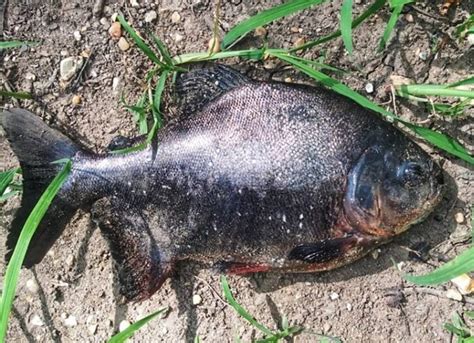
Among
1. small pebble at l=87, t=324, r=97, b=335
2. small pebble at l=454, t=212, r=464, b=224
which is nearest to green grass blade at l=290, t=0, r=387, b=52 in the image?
small pebble at l=454, t=212, r=464, b=224

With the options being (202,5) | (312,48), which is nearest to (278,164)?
(312,48)

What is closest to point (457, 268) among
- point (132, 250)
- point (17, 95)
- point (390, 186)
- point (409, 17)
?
point (390, 186)

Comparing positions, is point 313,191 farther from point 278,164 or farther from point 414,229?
point 414,229

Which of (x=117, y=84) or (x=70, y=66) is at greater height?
(x=70, y=66)

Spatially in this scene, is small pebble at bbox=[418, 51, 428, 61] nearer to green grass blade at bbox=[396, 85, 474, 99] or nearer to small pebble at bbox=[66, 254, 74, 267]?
green grass blade at bbox=[396, 85, 474, 99]

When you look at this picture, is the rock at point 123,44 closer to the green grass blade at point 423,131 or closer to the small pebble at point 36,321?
the green grass blade at point 423,131

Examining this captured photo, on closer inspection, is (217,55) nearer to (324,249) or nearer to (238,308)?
(324,249)
